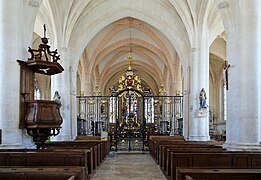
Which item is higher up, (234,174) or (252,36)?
(252,36)

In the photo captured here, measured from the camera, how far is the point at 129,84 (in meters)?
23.9

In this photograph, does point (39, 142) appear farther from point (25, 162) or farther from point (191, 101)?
point (191, 101)

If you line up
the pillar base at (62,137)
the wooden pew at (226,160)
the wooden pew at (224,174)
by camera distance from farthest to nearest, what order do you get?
the pillar base at (62,137) < the wooden pew at (226,160) < the wooden pew at (224,174)

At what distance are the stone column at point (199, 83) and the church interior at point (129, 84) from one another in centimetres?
5

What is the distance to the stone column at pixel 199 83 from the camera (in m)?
A: 16.5

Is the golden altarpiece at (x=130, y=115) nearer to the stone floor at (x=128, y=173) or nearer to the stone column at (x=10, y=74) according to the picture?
the stone floor at (x=128, y=173)

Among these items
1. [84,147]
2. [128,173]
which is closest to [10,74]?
[84,147]

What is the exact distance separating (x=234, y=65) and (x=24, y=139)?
6.29 meters

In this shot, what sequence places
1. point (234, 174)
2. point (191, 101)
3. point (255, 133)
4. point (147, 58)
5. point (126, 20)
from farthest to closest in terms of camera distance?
point (147, 58) < point (126, 20) < point (191, 101) < point (255, 133) < point (234, 174)

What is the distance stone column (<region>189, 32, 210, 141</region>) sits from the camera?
16469mm

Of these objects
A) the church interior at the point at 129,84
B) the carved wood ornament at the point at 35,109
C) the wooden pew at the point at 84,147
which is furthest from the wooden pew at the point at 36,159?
the wooden pew at the point at 84,147

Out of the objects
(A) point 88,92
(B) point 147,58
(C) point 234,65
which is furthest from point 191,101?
(B) point 147,58

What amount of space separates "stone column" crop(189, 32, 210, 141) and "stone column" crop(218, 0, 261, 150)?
241 inches

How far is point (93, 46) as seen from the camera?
24.7 meters
